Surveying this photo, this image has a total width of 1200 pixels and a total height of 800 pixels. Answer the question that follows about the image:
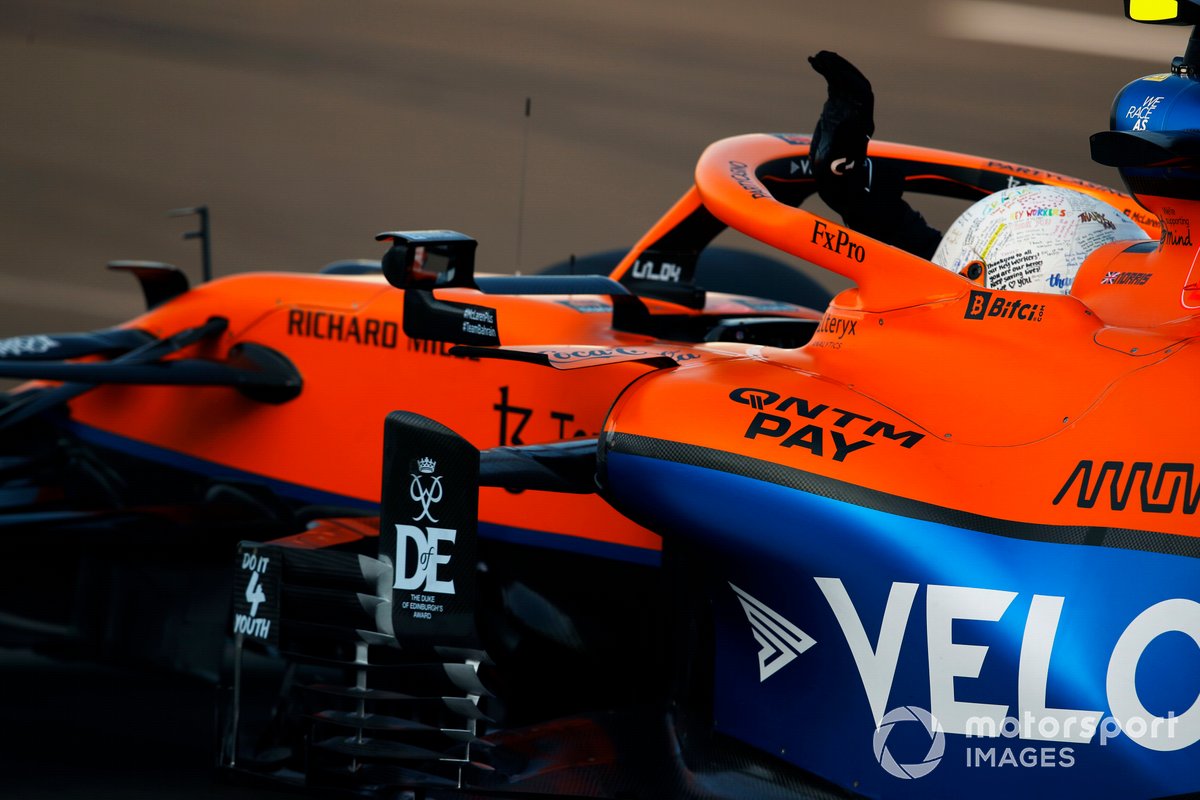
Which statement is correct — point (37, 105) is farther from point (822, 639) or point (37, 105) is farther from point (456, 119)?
point (822, 639)

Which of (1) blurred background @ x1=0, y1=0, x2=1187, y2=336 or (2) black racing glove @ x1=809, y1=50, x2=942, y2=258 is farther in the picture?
(1) blurred background @ x1=0, y1=0, x2=1187, y2=336

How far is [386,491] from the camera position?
2594 mm

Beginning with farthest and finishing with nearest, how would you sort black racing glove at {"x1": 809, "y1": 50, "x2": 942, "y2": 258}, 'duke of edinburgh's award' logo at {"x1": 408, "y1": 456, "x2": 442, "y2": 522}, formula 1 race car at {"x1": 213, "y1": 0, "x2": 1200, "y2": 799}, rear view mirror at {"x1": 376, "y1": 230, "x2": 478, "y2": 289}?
rear view mirror at {"x1": 376, "y1": 230, "x2": 478, "y2": 289} → black racing glove at {"x1": 809, "y1": 50, "x2": 942, "y2": 258} → 'duke of edinburgh's award' logo at {"x1": 408, "y1": 456, "x2": 442, "y2": 522} → formula 1 race car at {"x1": 213, "y1": 0, "x2": 1200, "y2": 799}

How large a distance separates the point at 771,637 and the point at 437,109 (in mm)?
6189

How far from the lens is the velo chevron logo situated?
93.8 inches

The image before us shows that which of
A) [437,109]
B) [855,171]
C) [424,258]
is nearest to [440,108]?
[437,109]

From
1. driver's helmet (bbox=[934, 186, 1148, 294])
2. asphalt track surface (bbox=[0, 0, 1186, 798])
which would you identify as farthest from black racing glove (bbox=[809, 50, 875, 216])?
asphalt track surface (bbox=[0, 0, 1186, 798])

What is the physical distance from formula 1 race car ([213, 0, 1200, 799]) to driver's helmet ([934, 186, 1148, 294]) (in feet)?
0.30

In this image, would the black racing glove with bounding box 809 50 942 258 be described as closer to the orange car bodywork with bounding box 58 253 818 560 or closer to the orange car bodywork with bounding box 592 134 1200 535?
the orange car bodywork with bounding box 592 134 1200 535

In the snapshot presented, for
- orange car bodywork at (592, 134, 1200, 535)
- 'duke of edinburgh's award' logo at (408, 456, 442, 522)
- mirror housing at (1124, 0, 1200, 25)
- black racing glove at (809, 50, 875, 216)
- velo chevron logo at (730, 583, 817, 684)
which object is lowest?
velo chevron logo at (730, 583, 817, 684)

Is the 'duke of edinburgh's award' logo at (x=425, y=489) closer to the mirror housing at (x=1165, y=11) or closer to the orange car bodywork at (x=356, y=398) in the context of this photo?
the orange car bodywork at (x=356, y=398)

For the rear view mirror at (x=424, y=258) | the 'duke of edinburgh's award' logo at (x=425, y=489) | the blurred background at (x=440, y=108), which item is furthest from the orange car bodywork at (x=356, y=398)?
the blurred background at (x=440, y=108)

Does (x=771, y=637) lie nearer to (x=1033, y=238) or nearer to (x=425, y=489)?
(x=425, y=489)

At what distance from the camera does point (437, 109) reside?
8188 millimetres
